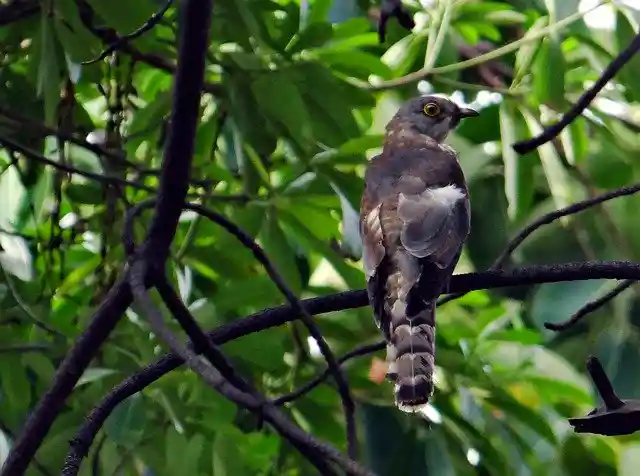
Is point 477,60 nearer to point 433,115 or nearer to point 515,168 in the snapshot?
point 515,168

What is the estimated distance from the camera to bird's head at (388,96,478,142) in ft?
11.7

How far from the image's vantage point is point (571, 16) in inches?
112

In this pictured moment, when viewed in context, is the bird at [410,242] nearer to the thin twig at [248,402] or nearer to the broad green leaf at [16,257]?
the thin twig at [248,402]

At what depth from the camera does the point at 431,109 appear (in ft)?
12.0

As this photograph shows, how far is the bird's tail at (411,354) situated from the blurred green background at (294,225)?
425 mm

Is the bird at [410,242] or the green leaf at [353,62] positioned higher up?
the green leaf at [353,62]

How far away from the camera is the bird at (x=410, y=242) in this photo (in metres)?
2.11

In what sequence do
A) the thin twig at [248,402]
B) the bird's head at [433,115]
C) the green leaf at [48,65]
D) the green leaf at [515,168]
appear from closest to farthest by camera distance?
the thin twig at [248,402] < the green leaf at [48,65] < the green leaf at [515,168] < the bird's head at [433,115]

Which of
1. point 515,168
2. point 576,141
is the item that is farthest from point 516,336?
point 576,141

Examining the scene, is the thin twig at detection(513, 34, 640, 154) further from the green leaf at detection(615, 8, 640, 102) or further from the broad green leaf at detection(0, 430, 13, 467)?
the broad green leaf at detection(0, 430, 13, 467)

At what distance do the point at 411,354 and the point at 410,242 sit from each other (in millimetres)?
491

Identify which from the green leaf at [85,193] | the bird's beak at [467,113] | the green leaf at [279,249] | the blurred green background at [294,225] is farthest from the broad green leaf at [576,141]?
the green leaf at [85,193]

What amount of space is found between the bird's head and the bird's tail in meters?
1.33

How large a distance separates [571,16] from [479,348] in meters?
0.94
